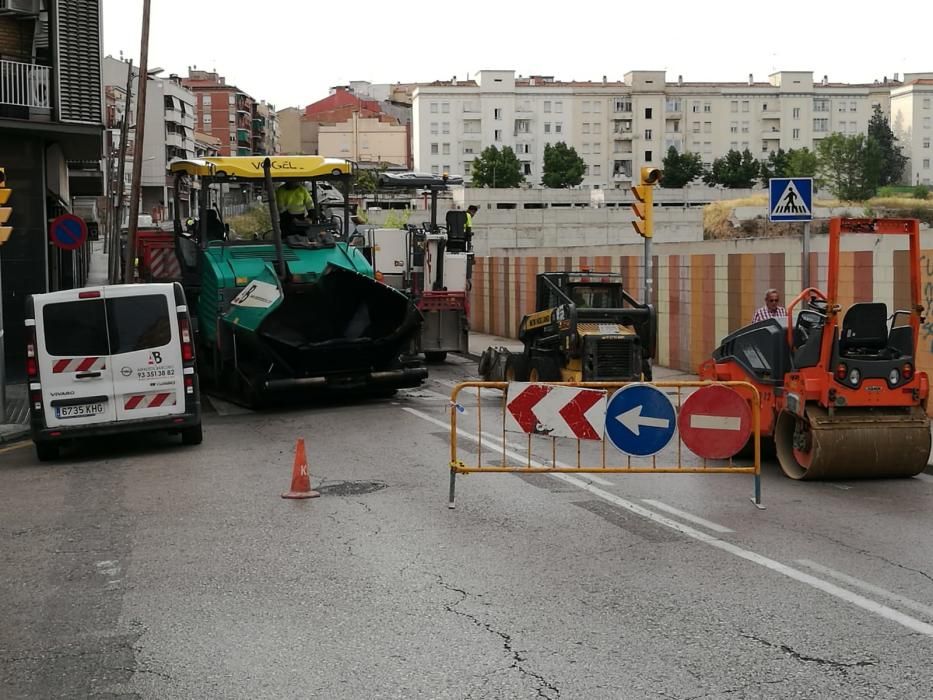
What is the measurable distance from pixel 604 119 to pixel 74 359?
137m

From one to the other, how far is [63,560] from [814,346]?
7.04 metres

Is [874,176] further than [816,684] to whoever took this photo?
Yes

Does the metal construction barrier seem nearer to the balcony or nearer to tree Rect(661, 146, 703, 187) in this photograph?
the balcony

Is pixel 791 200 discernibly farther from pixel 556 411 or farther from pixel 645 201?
pixel 556 411

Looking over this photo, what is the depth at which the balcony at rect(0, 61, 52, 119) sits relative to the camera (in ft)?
78.4

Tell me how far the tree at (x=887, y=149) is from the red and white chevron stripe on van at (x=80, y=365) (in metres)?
148

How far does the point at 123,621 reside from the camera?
688cm

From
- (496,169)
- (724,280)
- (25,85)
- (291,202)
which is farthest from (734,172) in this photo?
(291,202)

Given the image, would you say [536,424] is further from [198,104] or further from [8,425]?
[198,104]

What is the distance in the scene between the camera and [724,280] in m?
20.7

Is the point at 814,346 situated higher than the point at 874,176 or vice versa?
the point at 874,176

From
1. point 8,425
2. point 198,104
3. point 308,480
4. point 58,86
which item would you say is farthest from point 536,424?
point 198,104

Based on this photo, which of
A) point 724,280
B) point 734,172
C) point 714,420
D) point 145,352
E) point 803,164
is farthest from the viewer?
point 803,164

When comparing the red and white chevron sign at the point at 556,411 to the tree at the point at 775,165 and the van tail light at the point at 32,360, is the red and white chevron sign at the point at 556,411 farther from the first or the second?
the tree at the point at 775,165
